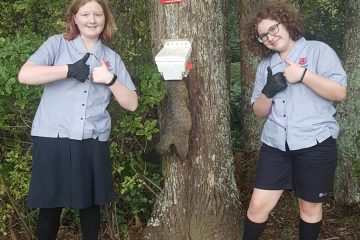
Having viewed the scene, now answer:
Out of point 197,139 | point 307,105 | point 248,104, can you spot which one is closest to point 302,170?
point 307,105

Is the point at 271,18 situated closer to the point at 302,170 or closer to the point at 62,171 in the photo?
the point at 302,170

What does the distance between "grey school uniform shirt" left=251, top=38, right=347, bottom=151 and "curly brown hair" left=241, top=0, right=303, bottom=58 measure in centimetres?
10

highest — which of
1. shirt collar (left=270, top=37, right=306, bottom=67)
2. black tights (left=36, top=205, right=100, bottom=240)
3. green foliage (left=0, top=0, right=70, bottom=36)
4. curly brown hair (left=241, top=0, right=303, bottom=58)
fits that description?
green foliage (left=0, top=0, right=70, bottom=36)

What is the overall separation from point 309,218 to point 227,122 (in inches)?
34.4

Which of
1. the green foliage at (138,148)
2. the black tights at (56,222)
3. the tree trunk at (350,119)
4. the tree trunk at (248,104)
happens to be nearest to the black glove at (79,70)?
the green foliage at (138,148)

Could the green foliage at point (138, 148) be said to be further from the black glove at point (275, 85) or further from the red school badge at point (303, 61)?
the red school badge at point (303, 61)

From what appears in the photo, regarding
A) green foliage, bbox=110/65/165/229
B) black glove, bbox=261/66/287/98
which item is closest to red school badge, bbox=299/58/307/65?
black glove, bbox=261/66/287/98

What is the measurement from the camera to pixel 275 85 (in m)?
2.93

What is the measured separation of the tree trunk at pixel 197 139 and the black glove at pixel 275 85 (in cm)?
51

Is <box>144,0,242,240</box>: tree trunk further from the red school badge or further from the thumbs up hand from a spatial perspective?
the red school badge

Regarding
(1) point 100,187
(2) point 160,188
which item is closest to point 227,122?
(2) point 160,188

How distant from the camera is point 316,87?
2.84 m

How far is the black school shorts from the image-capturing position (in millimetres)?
2986

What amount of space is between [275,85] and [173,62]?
62 centimetres
